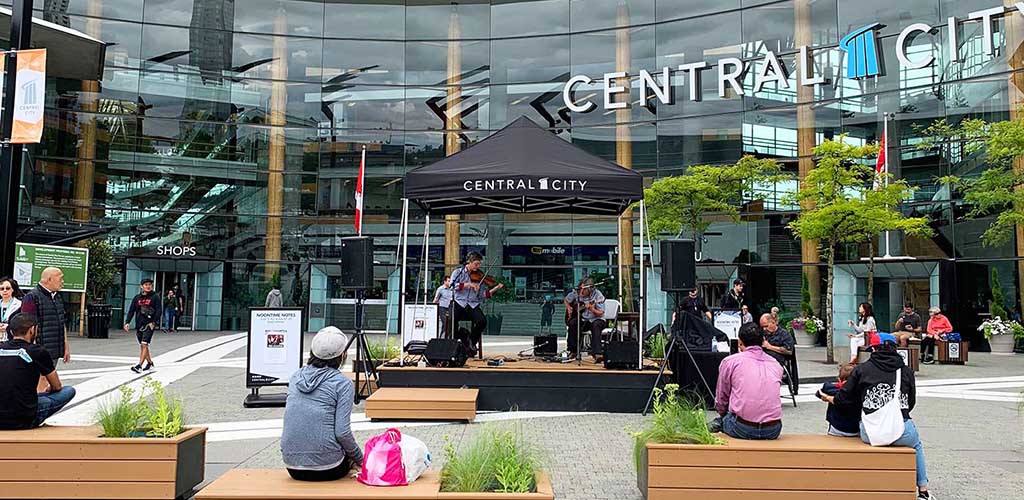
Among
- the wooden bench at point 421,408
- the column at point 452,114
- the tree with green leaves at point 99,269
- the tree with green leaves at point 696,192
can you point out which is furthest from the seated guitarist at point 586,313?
the tree with green leaves at point 99,269

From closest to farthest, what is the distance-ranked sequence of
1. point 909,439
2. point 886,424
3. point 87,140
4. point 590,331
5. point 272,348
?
point 886,424, point 909,439, point 272,348, point 590,331, point 87,140

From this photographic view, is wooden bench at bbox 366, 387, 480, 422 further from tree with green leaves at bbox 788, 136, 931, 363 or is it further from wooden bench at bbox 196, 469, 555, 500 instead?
tree with green leaves at bbox 788, 136, 931, 363

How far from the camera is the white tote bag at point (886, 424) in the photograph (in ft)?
19.2

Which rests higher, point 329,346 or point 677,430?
point 329,346

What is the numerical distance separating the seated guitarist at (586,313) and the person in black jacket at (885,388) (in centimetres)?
723

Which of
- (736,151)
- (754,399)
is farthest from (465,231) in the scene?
(754,399)

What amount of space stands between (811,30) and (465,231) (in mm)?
13744

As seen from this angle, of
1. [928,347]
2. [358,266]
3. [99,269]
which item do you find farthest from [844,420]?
[99,269]

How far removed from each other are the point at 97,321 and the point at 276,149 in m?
9.36

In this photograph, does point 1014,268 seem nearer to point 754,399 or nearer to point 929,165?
point 929,165

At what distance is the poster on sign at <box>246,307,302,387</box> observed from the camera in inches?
447

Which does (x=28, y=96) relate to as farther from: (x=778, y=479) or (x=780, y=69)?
(x=780, y=69)

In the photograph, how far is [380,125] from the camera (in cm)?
3127

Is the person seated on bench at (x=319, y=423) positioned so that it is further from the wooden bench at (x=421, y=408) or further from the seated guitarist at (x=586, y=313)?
the seated guitarist at (x=586, y=313)
